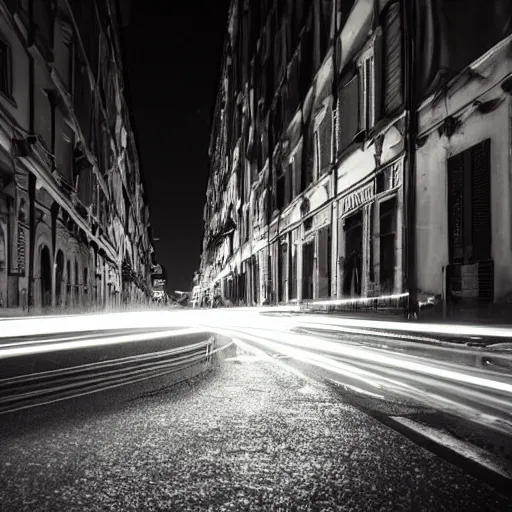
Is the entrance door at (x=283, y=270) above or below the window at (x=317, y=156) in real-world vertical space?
below

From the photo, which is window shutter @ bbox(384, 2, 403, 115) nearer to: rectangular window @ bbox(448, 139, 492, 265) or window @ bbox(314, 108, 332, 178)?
rectangular window @ bbox(448, 139, 492, 265)

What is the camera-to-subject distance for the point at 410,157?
10.2 m

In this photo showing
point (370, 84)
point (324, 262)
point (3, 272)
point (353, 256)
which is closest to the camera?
point (3, 272)

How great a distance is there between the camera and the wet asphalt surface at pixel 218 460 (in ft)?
7.31

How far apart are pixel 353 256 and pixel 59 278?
8.65 m

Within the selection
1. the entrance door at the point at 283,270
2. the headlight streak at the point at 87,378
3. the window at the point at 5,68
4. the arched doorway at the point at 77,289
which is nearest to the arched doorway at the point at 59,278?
the arched doorway at the point at 77,289

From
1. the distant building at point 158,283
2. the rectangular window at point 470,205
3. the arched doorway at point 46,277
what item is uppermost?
the rectangular window at point 470,205

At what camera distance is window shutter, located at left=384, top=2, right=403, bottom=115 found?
35.2 feet

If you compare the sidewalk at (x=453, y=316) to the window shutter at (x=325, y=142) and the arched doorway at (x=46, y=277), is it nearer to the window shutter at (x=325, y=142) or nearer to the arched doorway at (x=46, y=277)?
the window shutter at (x=325, y=142)

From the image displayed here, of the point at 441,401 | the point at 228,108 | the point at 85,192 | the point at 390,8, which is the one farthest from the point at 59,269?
the point at 228,108

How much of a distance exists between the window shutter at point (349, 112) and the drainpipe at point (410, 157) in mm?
2706

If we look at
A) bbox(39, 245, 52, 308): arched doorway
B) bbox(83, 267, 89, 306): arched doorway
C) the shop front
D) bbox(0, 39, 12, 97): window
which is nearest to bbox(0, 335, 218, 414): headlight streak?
the shop front

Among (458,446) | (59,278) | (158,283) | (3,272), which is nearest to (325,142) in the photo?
(59,278)

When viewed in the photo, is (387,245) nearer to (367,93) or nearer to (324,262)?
(367,93)
